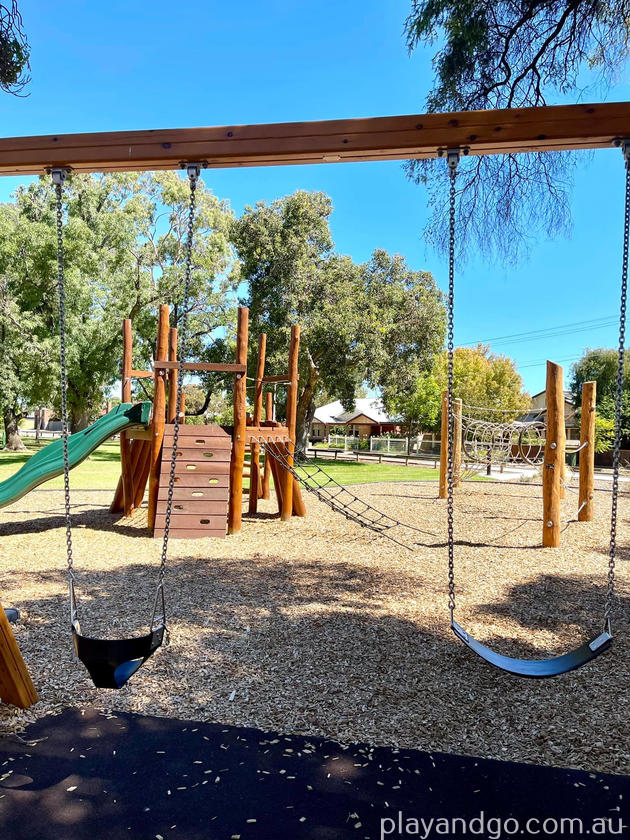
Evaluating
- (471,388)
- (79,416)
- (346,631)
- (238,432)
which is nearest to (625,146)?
(346,631)

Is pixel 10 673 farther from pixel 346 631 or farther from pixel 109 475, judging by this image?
pixel 109 475

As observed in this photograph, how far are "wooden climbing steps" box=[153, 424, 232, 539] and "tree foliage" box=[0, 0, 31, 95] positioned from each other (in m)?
4.04

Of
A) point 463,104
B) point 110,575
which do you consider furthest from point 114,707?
point 463,104

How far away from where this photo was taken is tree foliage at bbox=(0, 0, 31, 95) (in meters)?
5.12

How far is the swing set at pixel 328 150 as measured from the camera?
274 cm

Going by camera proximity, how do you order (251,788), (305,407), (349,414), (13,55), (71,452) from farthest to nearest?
1. (349,414)
2. (305,407)
3. (71,452)
4. (13,55)
5. (251,788)

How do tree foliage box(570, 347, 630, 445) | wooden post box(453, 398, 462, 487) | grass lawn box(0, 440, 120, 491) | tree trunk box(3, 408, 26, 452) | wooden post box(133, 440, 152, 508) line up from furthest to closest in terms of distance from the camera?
tree foliage box(570, 347, 630, 445), tree trunk box(3, 408, 26, 452), grass lawn box(0, 440, 120, 491), wooden post box(453, 398, 462, 487), wooden post box(133, 440, 152, 508)

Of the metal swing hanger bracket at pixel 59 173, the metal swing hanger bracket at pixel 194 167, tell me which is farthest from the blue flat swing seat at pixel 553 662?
the metal swing hanger bracket at pixel 59 173

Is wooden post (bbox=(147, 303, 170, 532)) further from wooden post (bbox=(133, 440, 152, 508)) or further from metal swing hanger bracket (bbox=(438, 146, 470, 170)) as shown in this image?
metal swing hanger bracket (bbox=(438, 146, 470, 170))

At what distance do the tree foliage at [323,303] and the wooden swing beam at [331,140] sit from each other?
18.2 metres

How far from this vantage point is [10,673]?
3090 mm

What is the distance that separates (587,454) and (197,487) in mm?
5804

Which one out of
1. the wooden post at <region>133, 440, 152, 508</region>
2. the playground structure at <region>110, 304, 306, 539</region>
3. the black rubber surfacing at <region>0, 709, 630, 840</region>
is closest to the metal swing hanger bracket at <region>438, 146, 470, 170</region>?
the black rubber surfacing at <region>0, 709, 630, 840</region>

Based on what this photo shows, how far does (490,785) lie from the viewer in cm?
255
